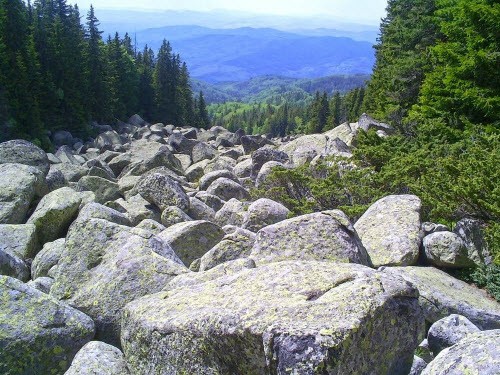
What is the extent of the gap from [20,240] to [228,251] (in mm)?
7647

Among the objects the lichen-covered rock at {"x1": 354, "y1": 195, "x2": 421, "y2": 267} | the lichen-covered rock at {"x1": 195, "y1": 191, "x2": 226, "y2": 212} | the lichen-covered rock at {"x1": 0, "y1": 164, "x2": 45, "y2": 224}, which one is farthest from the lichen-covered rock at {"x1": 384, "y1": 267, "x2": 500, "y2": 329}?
the lichen-covered rock at {"x1": 0, "y1": 164, "x2": 45, "y2": 224}

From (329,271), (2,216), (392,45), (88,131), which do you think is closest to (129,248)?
(329,271)

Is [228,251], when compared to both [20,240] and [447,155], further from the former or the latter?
[447,155]

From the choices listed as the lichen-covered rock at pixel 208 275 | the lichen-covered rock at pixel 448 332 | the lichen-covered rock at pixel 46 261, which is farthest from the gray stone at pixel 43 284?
the lichen-covered rock at pixel 448 332

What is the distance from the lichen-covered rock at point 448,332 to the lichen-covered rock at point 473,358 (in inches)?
68.9

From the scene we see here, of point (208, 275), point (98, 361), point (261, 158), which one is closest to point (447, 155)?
point (208, 275)

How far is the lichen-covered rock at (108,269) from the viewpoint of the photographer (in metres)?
8.00

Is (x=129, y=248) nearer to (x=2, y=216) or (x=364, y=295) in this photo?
(x=364, y=295)

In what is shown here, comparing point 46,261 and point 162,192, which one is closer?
point 46,261

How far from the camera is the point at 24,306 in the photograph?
267 inches

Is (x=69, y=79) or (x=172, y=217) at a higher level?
(x=172, y=217)

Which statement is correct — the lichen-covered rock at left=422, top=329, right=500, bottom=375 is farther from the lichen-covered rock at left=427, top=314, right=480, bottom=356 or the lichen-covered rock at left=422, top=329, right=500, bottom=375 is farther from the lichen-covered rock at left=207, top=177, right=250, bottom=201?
the lichen-covered rock at left=207, top=177, right=250, bottom=201

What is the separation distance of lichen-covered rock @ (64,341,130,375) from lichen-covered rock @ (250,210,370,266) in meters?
3.22

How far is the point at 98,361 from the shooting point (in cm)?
615
